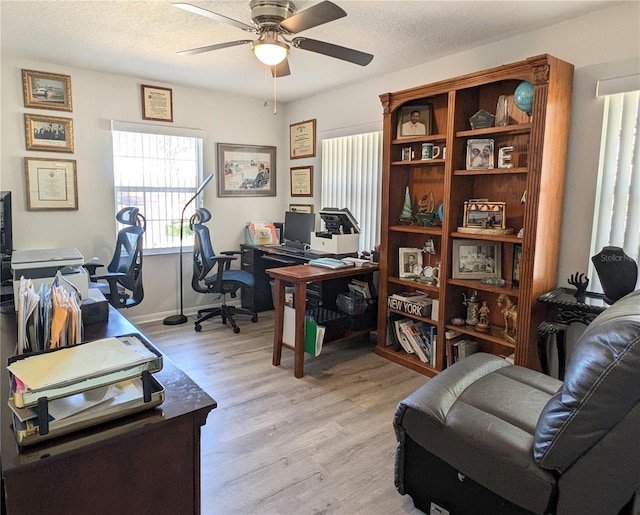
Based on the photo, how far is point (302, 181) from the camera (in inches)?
196

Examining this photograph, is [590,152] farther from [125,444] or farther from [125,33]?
[125,33]

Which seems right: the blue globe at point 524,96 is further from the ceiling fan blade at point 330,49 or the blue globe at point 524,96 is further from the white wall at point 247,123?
the ceiling fan blade at point 330,49

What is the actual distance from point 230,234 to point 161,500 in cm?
399

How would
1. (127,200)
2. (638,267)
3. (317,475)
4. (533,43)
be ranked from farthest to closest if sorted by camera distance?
(127,200) → (533,43) → (638,267) → (317,475)

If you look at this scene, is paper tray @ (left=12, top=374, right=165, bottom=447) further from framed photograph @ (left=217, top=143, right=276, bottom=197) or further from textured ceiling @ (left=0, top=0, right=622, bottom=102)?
framed photograph @ (left=217, top=143, right=276, bottom=197)

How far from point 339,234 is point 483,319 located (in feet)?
4.61

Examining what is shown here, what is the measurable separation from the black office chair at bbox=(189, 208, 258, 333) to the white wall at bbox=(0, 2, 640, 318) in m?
0.46

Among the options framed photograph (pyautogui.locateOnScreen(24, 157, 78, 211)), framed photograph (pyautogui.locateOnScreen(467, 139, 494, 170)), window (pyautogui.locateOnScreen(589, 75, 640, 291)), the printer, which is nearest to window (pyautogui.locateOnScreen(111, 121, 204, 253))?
framed photograph (pyautogui.locateOnScreen(24, 157, 78, 211))

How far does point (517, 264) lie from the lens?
116 inches

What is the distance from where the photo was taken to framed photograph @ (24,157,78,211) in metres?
3.67

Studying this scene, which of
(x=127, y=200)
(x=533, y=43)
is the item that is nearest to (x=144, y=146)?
(x=127, y=200)

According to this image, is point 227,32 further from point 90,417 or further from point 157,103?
point 90,417

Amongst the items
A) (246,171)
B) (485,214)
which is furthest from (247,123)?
(485,214)

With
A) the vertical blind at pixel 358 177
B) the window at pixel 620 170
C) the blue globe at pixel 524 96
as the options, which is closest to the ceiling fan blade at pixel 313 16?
the blue globe at pixel 524 96
